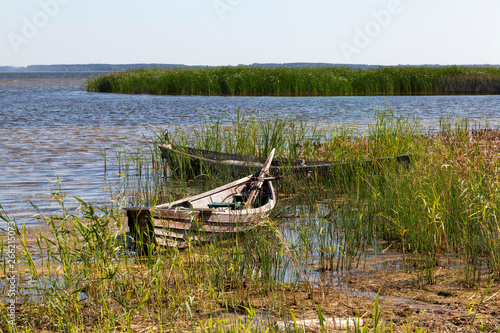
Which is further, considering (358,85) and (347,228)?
(358,85)

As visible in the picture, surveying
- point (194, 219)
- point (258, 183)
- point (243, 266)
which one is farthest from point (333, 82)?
point (243, 266)

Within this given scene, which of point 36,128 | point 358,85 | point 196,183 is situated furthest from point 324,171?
point 358,85

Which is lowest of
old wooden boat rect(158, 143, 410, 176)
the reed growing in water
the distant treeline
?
the reed growing in water

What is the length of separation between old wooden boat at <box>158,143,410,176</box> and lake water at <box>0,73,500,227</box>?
0.78 m

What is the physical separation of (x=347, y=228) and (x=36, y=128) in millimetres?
15838

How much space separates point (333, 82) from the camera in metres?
34.0

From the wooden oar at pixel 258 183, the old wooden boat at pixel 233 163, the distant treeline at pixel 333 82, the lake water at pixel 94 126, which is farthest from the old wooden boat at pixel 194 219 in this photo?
the distant treeline at pixel 333 82

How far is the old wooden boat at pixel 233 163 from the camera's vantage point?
877cm

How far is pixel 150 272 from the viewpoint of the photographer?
4363 mm

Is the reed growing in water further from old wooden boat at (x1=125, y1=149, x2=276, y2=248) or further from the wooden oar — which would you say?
the wooden oar

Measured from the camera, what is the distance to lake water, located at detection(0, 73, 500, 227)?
9531 mm

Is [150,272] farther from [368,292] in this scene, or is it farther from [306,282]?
[368,292]

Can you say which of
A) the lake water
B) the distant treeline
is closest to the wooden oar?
the lake water

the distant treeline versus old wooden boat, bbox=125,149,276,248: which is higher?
the distant treeline
